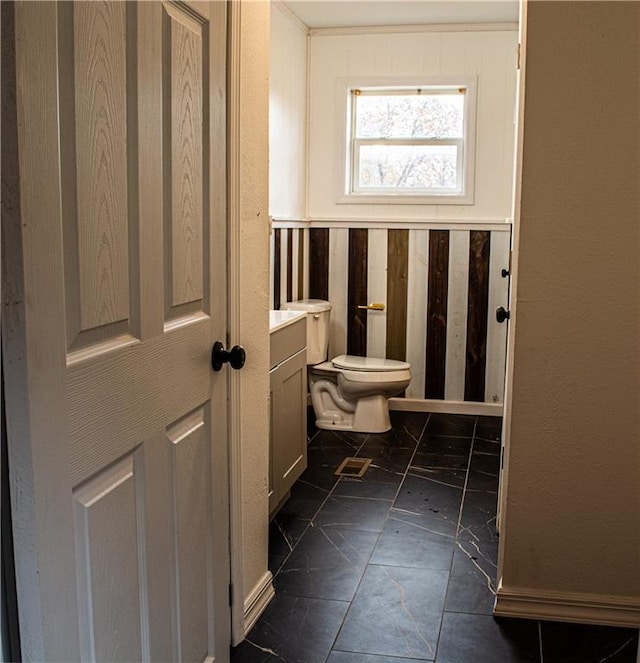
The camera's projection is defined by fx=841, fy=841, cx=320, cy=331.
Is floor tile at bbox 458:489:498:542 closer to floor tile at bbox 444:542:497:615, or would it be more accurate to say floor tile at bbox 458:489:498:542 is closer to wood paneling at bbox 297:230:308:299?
floor tile at bbox 444:542:497:615

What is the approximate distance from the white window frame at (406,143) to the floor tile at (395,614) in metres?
2.88

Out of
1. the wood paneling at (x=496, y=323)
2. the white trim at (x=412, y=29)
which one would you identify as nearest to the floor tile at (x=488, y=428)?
the wood paneling at (x=496, y=323)

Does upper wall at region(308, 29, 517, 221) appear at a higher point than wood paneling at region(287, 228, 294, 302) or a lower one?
higher

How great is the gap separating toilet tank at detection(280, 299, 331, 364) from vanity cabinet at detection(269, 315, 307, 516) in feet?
4.27

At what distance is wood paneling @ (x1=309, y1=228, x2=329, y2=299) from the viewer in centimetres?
549

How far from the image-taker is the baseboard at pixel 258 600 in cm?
255

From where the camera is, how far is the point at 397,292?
544cm

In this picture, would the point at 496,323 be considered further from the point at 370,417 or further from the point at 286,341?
the point at 286,341

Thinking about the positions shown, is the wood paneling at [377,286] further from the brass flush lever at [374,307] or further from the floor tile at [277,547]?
the floor tile at [277,547]

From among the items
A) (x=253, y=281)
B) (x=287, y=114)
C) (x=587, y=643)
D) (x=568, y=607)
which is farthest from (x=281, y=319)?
(x=287, y=114)

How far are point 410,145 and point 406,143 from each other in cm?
3

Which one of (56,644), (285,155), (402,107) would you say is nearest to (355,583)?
(56,644)

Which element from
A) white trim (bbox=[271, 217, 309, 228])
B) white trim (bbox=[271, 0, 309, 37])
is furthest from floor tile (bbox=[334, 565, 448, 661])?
white trim (bbox=[271, 0, 309, 37])

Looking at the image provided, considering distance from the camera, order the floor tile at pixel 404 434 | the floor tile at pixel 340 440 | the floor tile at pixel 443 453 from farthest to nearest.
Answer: the floor tile at pixel 404 434 < the floor tile at pixel 340 440 < the floor tile at pixel 443 453
